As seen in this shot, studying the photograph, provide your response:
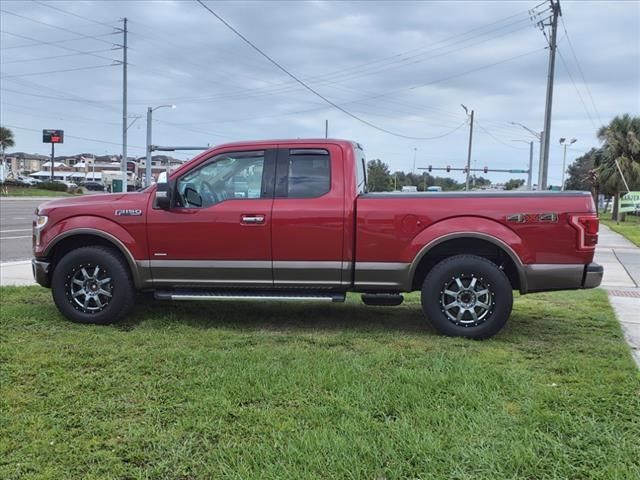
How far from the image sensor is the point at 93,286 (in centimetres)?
607

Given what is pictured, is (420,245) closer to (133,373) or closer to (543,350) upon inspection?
(543,350)

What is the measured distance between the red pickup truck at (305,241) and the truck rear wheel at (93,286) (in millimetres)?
12

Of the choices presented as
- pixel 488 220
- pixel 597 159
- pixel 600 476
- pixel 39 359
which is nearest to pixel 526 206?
pixel 488 220

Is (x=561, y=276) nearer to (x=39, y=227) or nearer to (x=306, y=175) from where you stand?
(x=306, y=175)

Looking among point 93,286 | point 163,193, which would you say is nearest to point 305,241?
point 163,193

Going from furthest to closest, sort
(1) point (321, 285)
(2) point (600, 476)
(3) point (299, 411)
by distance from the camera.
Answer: (1) point (321, 285)
(3) point (299, 411)
(2) point (600, 476)

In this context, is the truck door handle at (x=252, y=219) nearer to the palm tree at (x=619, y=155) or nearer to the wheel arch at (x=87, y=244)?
the wheel arch at (x=87, y=244)

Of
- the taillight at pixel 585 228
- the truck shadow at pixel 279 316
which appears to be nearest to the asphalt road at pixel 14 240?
the truck shadow at pixel 279 316

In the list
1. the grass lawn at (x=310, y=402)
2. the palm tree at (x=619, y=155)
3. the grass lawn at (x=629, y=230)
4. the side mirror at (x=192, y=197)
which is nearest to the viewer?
the grass lawn at (x=310, y=402)

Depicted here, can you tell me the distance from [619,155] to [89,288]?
4086cm

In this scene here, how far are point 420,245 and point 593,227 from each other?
5.13 ft

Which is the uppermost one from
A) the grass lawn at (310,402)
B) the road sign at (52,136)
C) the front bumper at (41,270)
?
the road sign at (52,136)

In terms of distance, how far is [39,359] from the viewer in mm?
4746

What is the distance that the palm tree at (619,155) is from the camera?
38.6 metres
